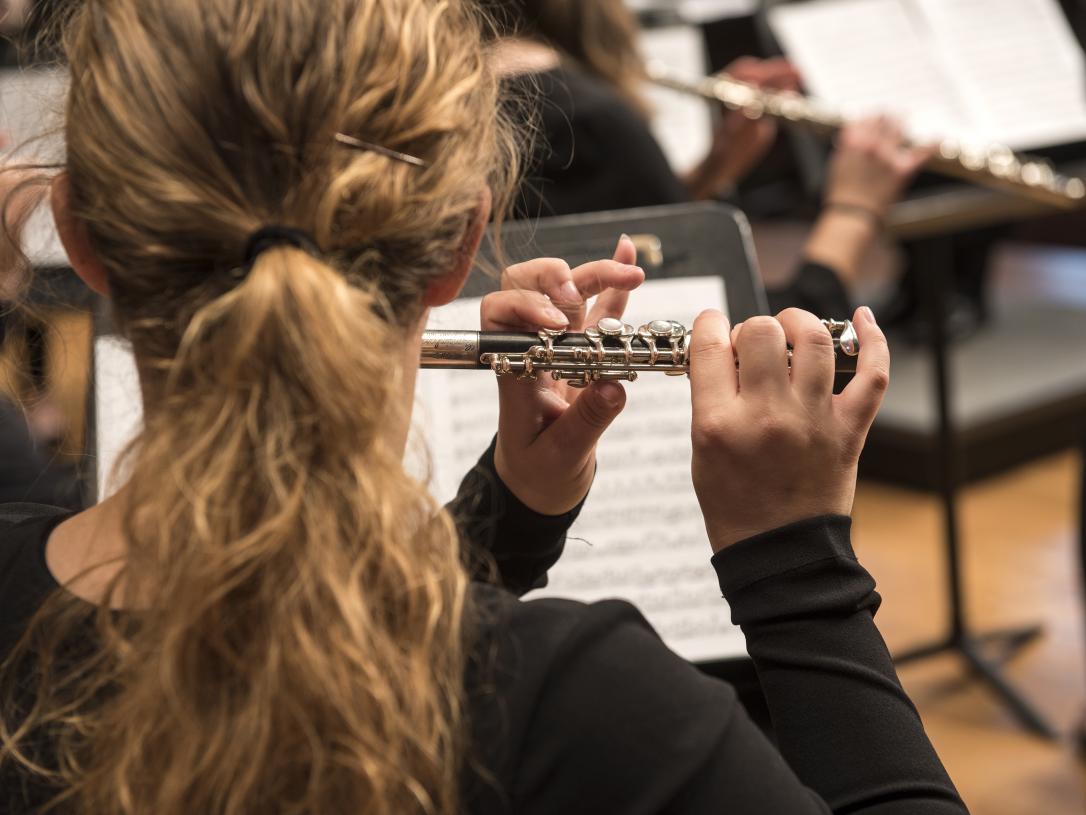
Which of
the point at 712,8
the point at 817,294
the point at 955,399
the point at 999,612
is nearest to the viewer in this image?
the point at 817,294

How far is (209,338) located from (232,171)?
0.24 ft

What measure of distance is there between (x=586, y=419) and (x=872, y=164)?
0.94m

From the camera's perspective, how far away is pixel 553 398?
2.51 feet

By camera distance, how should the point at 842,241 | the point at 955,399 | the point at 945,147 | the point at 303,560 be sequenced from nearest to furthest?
the point at 303,560 → the point at 842,241 → the point at 945,147 → the point at 955,399

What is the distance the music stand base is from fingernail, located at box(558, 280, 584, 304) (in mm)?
1309

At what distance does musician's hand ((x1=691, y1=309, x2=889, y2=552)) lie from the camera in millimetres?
614

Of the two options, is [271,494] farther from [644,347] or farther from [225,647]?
[644,347]

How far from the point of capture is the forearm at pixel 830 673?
578mm

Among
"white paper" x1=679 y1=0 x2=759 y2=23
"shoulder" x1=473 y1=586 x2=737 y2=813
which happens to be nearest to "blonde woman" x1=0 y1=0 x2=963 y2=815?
"shoulder" x1=473 y1=586 x2=737 y2=813

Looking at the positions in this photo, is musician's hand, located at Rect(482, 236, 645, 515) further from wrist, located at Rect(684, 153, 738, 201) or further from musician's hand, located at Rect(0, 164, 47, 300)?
wrist, located at Rect(684, 153, 738, 201)

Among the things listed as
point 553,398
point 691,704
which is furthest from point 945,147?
point 691,704

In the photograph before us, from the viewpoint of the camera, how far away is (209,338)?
52 centimetres

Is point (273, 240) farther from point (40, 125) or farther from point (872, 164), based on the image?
point (872, 164)

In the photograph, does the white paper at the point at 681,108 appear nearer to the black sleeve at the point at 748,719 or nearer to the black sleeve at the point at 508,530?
the black sleeve at the point at 508,530
